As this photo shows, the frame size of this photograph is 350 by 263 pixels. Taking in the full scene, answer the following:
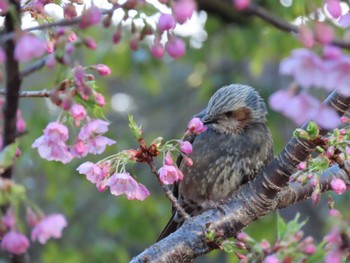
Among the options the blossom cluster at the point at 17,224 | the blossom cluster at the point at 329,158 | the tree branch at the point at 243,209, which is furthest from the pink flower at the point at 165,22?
the tree branch at the point at 243,209

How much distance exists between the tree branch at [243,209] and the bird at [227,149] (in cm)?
Result: 76

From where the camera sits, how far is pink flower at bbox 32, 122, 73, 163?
1.66 metres

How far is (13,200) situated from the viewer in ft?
4.04

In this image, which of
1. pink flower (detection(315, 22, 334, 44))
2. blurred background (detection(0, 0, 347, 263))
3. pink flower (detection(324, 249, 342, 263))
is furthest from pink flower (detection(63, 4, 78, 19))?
blurred background (detection(0, 0, 347, 263))

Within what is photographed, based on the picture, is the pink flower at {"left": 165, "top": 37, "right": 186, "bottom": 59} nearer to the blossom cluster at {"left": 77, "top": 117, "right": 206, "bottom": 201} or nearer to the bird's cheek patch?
the blossom cluster at {"left": 77, "top": 117, "right": 206, "bottom": 201}

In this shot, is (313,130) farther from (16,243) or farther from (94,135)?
(16,243)

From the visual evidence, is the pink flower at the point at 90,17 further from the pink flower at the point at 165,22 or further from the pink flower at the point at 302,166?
the pink flower at the point at 302,166

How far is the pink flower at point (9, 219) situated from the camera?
1.24 meters

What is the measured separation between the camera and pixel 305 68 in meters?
1.19

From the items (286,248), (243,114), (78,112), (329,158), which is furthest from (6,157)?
(243,114)

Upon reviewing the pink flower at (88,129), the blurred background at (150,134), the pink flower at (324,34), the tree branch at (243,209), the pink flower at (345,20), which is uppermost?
the pink flower at (324,34)

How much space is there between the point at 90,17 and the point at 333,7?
44 centimetres

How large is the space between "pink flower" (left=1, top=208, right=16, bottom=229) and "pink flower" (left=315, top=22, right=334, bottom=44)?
24.0 inches

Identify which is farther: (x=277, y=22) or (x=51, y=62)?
(x=51, y=62)
